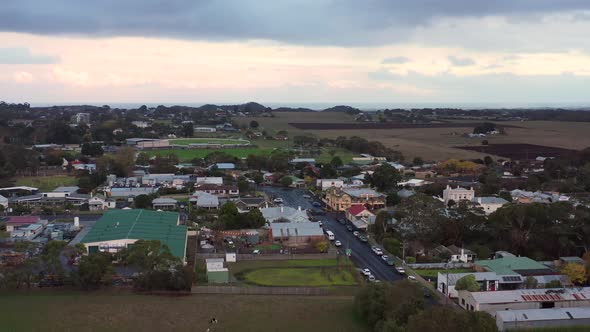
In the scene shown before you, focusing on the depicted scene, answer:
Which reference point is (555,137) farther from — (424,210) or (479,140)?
(424,210)

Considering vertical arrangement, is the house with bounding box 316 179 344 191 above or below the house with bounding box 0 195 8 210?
above

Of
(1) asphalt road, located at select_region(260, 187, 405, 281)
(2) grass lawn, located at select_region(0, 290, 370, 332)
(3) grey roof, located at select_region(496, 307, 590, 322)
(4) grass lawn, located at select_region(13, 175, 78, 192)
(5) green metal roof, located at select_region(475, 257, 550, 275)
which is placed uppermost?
(3) grey roof, located at select_region(496, 307, 590, 322)

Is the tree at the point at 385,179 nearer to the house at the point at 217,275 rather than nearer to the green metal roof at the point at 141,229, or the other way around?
the green metal roof at the point at 141,229

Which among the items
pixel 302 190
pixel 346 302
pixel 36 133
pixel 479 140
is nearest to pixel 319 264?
pixel 346 302

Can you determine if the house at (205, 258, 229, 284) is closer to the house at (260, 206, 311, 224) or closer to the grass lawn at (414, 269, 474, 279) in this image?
the grass lawn at (414, 269, 474, 279)

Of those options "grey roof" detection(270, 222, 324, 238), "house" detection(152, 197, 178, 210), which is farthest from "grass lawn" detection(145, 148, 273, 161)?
"grey roof" detection(270, 222, 324, 238)

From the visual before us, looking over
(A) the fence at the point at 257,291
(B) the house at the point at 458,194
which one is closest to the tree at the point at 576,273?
(A) the fence at the point at 257,291
